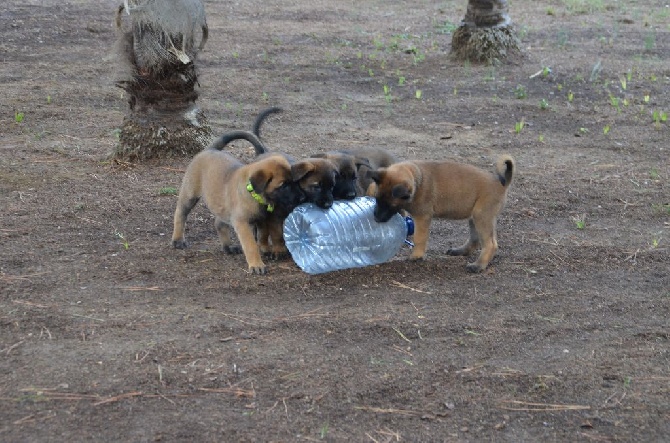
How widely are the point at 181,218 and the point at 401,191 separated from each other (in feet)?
6.26

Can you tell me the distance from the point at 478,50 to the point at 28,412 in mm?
11257

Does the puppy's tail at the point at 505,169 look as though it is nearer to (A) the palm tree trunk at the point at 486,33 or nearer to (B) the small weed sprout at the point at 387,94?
(B) the small weed sprout at the point at 387,94

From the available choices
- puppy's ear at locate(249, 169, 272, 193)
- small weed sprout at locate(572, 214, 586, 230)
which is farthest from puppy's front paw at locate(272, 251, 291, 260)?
small weed sprout at locate(572, 214, 586, 230)

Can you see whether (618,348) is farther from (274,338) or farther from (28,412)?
(28,412)

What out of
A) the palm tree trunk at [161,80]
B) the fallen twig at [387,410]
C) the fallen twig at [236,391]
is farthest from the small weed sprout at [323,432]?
the palm tree trunk at [161,80]

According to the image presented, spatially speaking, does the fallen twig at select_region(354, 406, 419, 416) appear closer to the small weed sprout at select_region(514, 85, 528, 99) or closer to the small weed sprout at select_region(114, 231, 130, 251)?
the small weed sprout at select_region(114, 231, 130, 251)

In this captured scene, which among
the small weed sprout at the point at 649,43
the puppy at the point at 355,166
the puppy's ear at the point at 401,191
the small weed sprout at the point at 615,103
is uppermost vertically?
the puppy's ear at the point at 401,191

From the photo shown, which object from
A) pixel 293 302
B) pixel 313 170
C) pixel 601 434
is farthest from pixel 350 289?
pixel 601 434

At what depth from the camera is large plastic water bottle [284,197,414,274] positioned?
761 cm

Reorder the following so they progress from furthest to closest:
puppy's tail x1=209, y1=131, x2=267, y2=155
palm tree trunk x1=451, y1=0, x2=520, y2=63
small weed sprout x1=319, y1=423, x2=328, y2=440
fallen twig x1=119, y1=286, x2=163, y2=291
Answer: palm tree trunk x1=451, y1=0, x2=520, y2=63 < puppy's tail x1=209, y1=131, x2=267, y2=155 < fallen twig x1=119, y1=286, x2=163, y2=291 < small weed sprout x1=319, y1=423, x2=328, y2=440

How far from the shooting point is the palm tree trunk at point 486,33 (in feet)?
48.7

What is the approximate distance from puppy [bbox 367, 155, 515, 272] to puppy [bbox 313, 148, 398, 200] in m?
0.29

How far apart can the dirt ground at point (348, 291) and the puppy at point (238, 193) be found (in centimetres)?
24

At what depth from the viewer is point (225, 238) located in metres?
7.90
